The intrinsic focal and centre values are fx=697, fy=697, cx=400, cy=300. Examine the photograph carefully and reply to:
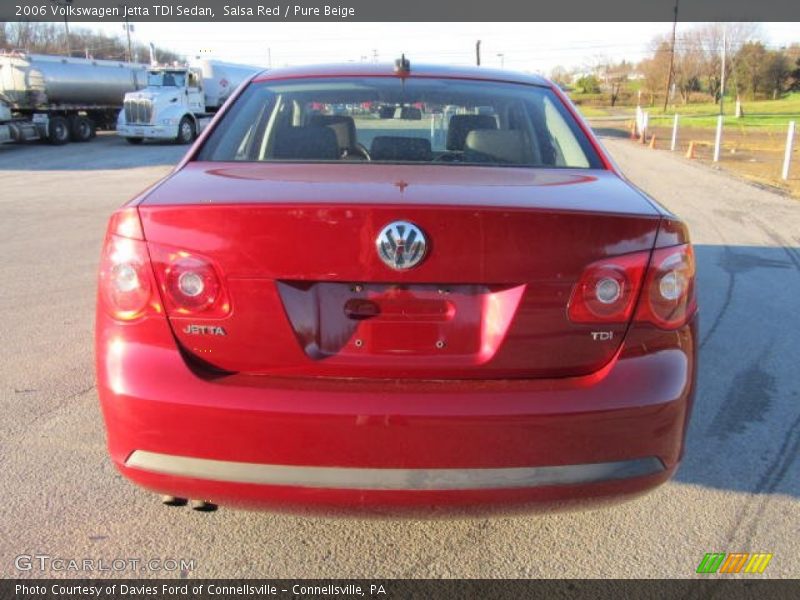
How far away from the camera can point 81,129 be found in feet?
91.3

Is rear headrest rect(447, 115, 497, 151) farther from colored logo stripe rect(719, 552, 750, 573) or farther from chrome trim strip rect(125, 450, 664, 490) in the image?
colored logo stripe rect(719, 552, 750, 573)

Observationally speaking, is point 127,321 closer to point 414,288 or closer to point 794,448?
point 414,288

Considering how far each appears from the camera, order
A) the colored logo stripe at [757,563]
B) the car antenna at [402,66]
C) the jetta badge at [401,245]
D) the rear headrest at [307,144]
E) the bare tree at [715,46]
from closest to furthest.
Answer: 1. the jetta badge at [401,245]
2. the colored logo stripe at [757,563]
3. the rear headrest at [307,144]
4. the car antenna at [402,66]
5. the bare tree at [715,46]

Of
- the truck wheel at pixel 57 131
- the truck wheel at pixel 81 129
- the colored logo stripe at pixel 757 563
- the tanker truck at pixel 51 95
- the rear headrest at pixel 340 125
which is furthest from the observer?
the truck wheel at pixel 81 129

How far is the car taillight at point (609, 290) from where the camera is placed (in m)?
2.08

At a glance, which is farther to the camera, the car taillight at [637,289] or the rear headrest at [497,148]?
the rear headrest at [497,148]

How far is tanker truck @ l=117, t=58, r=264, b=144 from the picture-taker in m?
25.9

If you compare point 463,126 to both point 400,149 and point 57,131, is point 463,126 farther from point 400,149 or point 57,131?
point 57,131

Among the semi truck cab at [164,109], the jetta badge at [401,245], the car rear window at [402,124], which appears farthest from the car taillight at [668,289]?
the semi truck cab at [164,109]

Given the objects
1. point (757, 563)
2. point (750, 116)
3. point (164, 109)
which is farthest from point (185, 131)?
point (750, 116)

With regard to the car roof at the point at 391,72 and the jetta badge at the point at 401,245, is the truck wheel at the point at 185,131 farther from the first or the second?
the jetta badge at the point at 401,245

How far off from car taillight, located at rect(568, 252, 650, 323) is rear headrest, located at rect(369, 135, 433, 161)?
Result: 3.78ft

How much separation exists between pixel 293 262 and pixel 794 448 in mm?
2667

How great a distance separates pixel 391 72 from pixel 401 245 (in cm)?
173
